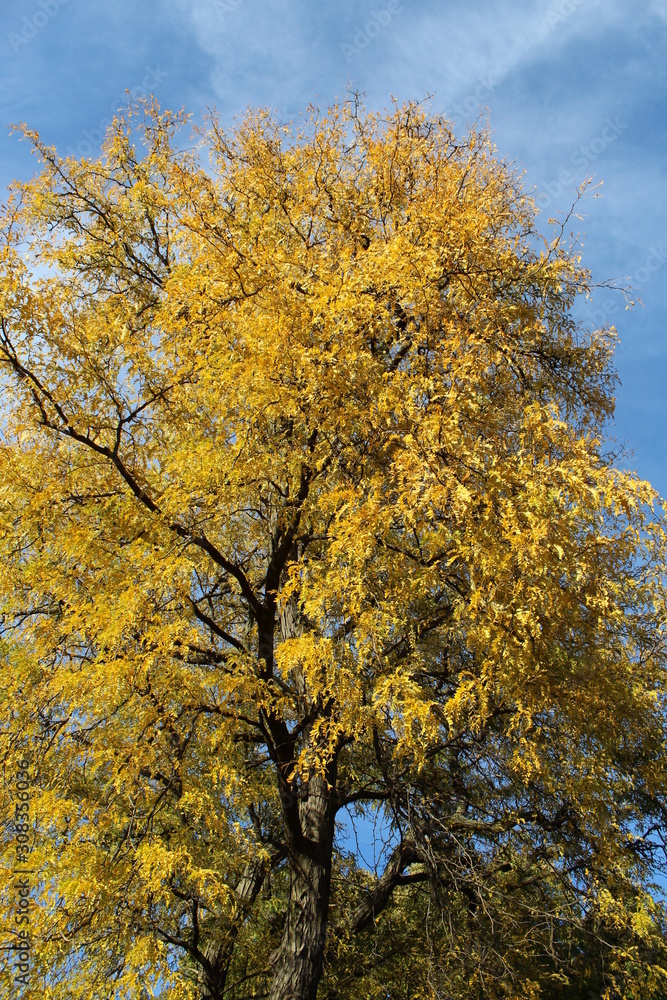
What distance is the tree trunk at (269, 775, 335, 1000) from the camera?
4824 mm

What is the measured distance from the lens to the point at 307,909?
200 inches

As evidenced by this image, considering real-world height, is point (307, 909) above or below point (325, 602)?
below

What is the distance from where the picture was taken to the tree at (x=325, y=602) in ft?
12.9

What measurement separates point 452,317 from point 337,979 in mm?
5766

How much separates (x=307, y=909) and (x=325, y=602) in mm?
2368

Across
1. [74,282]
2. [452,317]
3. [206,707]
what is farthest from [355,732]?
[74,282]

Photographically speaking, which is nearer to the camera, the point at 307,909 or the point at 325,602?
the point at 325,602

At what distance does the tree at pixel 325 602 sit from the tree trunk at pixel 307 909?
0.07 feet

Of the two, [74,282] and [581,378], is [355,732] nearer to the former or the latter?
[581,378]

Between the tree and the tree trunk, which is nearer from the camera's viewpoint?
the tree

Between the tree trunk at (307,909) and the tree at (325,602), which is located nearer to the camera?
the tree at (325,602)

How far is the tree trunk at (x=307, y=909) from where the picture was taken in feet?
15.8

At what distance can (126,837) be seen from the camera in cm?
393

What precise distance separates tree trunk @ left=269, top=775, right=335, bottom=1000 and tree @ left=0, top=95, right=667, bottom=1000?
0.07ft
